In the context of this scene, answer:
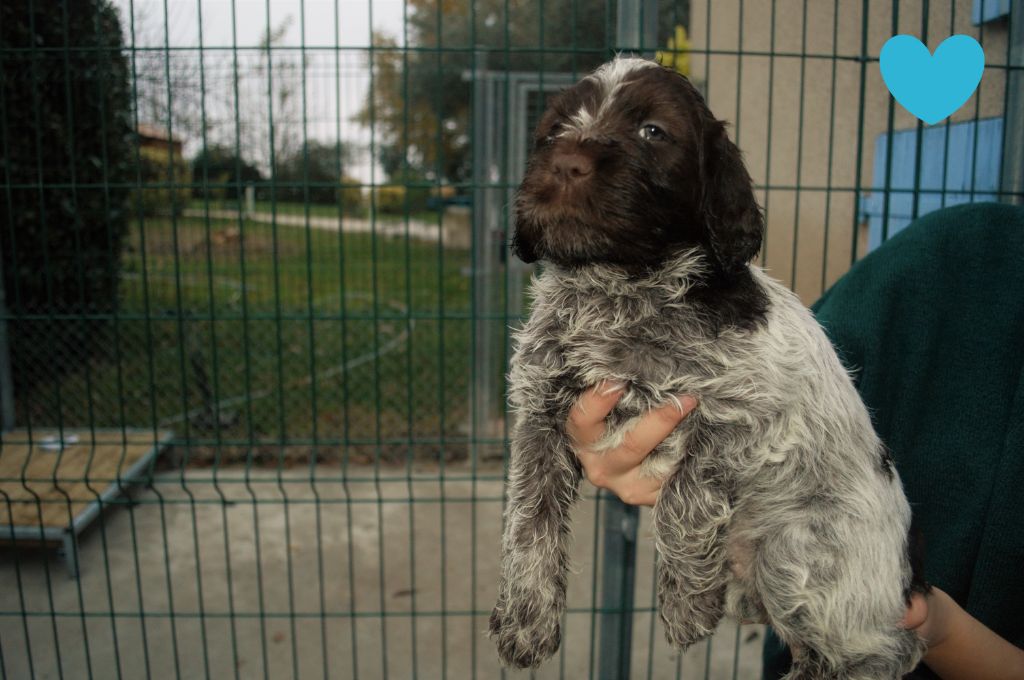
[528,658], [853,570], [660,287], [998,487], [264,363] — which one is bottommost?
[264,363]

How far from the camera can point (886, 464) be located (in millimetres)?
2135

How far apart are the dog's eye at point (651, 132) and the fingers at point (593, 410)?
59cm

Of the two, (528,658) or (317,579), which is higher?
(528,658)

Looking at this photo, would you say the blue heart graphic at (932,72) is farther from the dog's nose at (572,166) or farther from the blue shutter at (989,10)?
the blue shutter at (989,10)

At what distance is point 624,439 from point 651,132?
2.39 feet

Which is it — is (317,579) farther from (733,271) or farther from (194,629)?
(733,271)

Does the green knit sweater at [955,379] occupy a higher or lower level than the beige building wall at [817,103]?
lower

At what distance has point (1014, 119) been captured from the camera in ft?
11.1

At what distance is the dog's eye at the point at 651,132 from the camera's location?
179 cm

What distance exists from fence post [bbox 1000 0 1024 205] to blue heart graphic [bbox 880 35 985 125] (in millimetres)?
1156

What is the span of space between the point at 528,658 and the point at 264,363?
263 inches

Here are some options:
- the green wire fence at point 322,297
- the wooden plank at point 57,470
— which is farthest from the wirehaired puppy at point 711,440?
the wooden plank at point 57,470

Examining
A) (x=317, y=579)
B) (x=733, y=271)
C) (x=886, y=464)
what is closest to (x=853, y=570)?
(x=886, y=464)

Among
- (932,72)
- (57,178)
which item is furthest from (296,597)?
(932,72)
